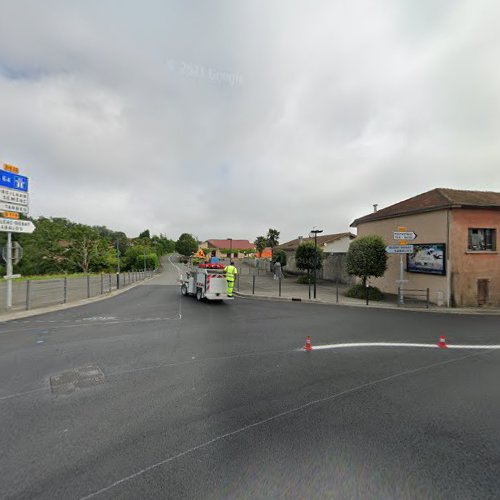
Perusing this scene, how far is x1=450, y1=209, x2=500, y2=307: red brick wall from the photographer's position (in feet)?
47.7

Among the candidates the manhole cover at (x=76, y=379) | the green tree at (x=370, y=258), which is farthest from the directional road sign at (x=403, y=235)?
the manhole cover at (x=76, y=379)

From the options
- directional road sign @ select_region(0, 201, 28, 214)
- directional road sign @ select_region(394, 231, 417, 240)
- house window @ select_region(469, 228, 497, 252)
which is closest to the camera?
directional road sign @ select_region(0, 201, 28, 214)

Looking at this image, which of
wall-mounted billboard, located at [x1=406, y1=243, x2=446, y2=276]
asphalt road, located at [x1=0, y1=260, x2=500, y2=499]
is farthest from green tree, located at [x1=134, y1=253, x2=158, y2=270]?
asphalt road, located at [x1=0, y1=260, x2=500, y2=499]

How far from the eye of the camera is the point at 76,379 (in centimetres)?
444

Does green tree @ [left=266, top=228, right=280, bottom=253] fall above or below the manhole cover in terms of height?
above

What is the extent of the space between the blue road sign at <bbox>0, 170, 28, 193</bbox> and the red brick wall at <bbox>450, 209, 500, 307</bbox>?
823 inches

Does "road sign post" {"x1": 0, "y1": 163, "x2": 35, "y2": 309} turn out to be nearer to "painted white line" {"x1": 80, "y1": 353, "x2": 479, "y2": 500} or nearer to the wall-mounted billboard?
"painted white line" {"x1": 80, "y1": 353, "x2": 479, "y2": 500}

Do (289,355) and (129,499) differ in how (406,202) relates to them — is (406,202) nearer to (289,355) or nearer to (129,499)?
(289,355)

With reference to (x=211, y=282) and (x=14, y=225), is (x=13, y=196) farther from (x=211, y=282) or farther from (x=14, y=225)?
(x=211, y=282)

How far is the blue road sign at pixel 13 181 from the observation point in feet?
35.4

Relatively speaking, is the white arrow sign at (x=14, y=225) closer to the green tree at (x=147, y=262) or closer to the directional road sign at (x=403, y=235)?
the directional road sign at (x=403, y=235)

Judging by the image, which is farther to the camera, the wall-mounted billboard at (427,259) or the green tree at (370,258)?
the green tree at (370,258)

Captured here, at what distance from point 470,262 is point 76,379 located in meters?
18.2

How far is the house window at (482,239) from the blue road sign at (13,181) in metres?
22.2
